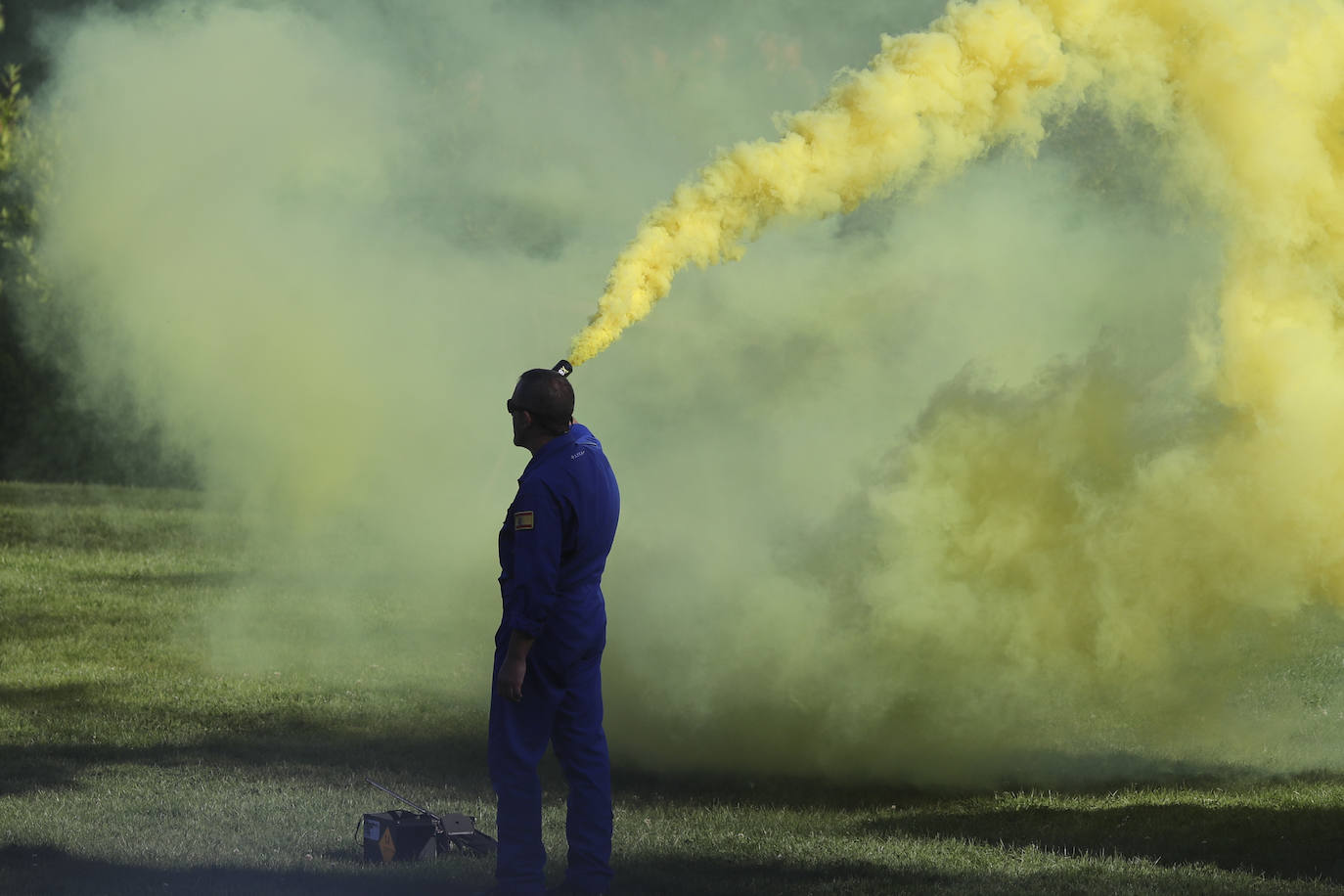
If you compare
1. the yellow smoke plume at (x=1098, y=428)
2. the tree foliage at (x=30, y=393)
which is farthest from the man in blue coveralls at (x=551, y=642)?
the tree foliage at (x=30, y=393)

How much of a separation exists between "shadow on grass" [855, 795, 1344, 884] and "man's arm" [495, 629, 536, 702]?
283cm

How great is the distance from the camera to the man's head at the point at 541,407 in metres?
6.57

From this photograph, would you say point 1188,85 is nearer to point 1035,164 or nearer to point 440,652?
point 1035,164

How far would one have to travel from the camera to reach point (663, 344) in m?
12.2

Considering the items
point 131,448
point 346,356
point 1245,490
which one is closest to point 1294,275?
point 1245,490

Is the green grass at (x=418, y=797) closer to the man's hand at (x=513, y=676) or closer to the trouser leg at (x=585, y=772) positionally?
the trouser leg at (x=585, y=772)

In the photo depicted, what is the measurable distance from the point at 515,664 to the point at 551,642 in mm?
206

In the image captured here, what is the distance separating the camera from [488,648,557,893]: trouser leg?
21.4 ft

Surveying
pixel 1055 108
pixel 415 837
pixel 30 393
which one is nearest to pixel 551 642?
pixel 415 837

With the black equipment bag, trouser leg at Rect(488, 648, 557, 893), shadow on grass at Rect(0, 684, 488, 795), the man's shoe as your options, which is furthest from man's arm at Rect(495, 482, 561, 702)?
shadow on grass at Rect(0, 684, 488, 795)

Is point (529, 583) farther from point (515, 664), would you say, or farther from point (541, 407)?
point (541, 407)

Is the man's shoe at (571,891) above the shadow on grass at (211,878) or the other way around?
the other way around

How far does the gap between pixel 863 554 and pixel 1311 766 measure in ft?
10.4

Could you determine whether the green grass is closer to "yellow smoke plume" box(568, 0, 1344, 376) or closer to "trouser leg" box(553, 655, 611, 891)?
"trouser leg" box(553, 655, 611, 891)
